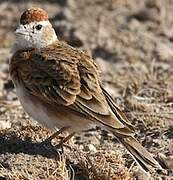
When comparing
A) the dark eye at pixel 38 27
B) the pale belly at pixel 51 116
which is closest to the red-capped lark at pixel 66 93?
the pale belly at pixel 51 116

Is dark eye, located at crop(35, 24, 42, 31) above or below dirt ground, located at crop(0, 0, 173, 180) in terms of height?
above

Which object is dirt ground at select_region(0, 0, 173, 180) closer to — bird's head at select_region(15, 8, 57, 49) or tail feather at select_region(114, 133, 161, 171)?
tail feather at select_region(114, 133, 161, 171)

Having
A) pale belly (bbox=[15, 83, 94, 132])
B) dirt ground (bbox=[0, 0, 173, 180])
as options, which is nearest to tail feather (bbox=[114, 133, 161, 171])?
dirt ground (bbox=[0, 0, 173, 180])

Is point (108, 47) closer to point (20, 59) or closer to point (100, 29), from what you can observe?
point (100, 29)

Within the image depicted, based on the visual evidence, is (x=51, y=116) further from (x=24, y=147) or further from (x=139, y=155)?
(x=139, y=155)

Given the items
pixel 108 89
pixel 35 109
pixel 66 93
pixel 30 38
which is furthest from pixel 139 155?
pixel 108 89

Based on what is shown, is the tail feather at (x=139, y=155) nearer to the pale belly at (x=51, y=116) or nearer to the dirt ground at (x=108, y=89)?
the dirt ground at (x=108, y=89)

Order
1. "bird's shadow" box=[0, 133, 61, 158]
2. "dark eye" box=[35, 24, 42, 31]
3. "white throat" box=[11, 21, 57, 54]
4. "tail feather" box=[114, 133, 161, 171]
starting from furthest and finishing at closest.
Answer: "dark eye" box=[35, 24, 42, 31] → "white throat" box=[11, 21, 57, 54] → "bird's shadow" box=[0, 133, 61, 158] → "tail feather" box=[114, 133, 161, 171]
